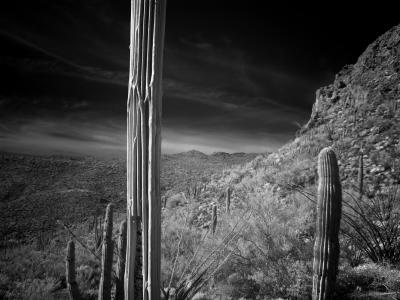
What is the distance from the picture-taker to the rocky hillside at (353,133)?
1116cm

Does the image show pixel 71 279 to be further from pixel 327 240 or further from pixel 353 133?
pixel 353 133

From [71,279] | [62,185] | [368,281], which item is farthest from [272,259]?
[62,185]

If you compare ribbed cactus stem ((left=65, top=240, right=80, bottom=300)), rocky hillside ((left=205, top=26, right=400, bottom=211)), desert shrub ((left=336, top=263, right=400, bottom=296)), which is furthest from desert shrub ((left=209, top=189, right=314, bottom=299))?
ribbed cactus stem ((left=65, top=240, right=80, bottom=300))

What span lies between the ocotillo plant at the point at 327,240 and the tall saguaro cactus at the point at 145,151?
2.89m

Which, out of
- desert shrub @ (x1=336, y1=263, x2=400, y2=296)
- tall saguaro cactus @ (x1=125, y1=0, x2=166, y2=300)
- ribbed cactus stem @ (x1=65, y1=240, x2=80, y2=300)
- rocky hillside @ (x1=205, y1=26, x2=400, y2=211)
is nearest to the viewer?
tall saguaro cactus @ (x1=125, y1=0, x2=166, y2=300)

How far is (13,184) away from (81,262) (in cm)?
2570

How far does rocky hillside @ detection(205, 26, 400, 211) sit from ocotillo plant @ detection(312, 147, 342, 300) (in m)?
5.21

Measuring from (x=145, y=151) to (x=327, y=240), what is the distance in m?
3.20

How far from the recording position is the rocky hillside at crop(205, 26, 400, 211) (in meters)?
11.2

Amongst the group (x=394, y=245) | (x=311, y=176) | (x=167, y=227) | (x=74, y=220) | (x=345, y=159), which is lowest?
(x=74, y=220)

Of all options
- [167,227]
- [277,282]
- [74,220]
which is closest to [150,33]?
[277,282]

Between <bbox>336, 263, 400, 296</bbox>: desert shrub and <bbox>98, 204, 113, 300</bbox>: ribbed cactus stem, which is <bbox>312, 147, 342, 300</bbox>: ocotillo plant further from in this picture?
<bbox>98, 204, 113, 300</bbox>: ribbed cactus stem

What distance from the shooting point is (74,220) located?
1947 cm

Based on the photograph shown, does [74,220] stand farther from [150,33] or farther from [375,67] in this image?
[375,67]
